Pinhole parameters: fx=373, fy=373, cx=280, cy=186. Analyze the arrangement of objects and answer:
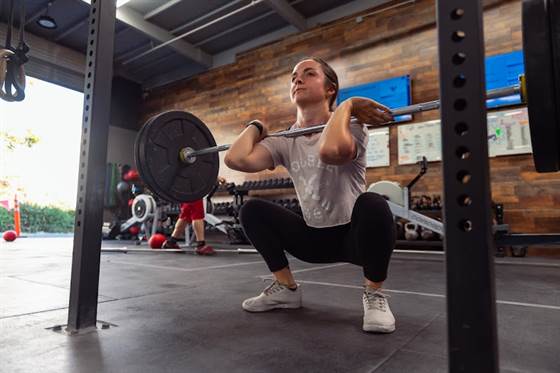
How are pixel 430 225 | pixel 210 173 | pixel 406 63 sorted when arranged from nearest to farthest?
pixel 210 173 < pixel 430 225 < pixel 406 63

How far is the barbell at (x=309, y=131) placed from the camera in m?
0.58

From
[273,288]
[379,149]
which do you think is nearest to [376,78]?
[379,149]

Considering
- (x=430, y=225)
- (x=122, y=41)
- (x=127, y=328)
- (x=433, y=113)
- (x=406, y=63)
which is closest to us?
(x=127, y=328)

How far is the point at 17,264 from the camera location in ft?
A: 7.99

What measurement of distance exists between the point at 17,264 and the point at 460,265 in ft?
9.21

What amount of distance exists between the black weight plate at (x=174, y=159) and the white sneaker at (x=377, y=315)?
2.54ft

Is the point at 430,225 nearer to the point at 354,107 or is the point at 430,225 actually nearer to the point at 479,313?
the point at 354,107

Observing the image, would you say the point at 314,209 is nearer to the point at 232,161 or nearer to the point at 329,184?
the point at 329,184

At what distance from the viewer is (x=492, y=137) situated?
3.76 metres

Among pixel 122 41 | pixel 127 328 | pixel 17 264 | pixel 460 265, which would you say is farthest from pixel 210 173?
pixel 122 41

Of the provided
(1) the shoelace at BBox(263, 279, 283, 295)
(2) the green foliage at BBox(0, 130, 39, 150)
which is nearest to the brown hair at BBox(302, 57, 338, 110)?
(1) the shoelace at BBox(263, 279, 283, 295)

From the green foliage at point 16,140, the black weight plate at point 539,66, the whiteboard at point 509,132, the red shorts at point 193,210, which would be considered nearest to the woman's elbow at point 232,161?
the black weight plate at point 539,66

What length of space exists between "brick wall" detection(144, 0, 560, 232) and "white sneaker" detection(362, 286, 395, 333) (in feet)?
10.5

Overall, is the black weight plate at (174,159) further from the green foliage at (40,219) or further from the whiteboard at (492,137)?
the green foliage at (40,219)
